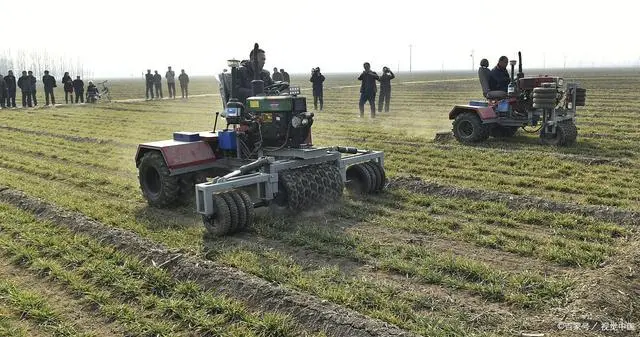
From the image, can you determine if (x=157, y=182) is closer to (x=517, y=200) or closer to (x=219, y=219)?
(x=219, y=219)

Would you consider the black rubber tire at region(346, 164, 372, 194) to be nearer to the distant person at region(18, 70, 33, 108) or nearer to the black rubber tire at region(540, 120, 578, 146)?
the black rubber tire at region(540, 120, 578, 146)

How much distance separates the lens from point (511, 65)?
11969 millimetres

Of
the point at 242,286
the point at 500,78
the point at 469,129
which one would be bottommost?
the point at 242,286

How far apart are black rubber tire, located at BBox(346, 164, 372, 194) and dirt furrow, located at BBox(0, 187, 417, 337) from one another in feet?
10.5

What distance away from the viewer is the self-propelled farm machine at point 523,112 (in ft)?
38.7

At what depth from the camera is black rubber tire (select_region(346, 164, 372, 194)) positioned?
8.03 meters

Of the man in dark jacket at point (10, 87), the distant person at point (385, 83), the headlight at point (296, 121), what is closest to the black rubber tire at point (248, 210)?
the headlight at point (296, 121)

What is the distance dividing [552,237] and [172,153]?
15.3 feet

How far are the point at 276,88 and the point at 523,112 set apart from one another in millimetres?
6903

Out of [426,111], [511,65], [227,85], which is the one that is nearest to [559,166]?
[511,65]

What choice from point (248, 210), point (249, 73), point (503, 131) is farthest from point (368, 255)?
point (503, 131)

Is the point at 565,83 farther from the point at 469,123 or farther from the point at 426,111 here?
the point at 426,111

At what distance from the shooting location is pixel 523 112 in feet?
41.1

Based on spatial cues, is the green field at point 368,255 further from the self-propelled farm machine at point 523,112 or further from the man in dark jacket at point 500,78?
the man in dark jacket at point 500,78
